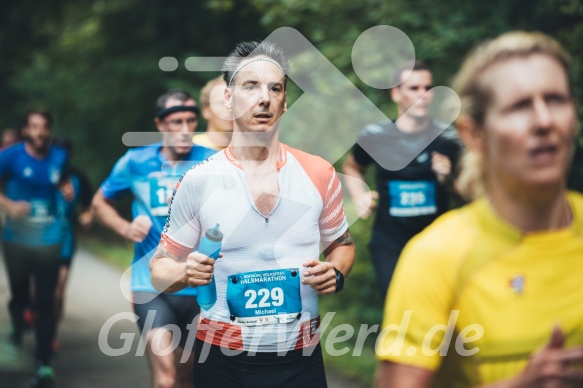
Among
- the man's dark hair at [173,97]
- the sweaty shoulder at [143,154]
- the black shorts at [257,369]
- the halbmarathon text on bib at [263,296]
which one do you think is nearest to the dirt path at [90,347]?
the sweaty shoulder at [143,154]

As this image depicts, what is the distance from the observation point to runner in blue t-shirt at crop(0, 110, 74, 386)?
29.2ft

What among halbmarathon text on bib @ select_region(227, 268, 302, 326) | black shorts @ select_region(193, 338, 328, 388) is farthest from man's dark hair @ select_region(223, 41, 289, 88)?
black shorts @ select_region(193, 338, 328, 388)

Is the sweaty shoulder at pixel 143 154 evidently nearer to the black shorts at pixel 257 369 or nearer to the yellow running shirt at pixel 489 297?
the black shorts at pixel 257 369

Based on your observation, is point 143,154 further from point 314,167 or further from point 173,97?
point 314,167

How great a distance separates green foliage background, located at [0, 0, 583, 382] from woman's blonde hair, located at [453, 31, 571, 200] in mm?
5730

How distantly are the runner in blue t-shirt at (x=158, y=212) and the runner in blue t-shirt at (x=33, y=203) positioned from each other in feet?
7.93

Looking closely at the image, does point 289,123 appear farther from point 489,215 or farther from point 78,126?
point 78,126

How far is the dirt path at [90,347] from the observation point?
8.35 metres

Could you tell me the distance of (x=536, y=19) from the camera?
8562mm

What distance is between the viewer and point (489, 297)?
2.37 m

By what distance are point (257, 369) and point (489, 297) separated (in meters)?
1.93

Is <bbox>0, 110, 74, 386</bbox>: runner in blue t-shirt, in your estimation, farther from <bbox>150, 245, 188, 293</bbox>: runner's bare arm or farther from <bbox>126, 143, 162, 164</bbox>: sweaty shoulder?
<bbox>150, 245, 188, 293</bbox>: runner's bare arm

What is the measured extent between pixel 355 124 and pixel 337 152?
1.62 ft

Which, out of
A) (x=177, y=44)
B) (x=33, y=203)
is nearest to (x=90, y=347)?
(x=33, y=203)
